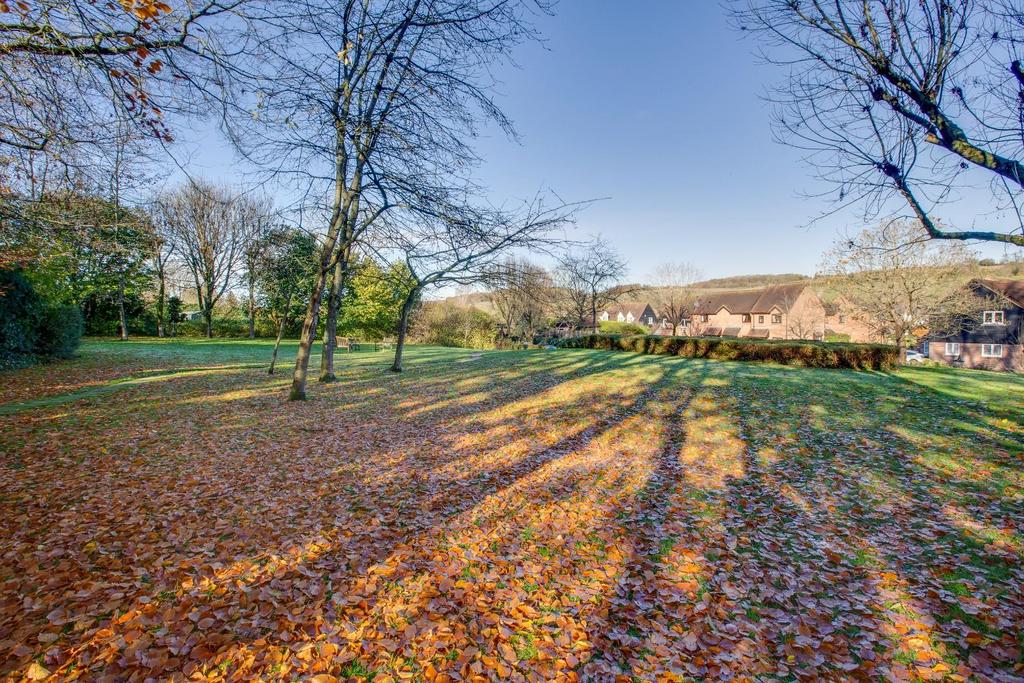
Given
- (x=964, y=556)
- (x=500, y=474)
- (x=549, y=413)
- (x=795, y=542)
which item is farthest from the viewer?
(x=549, y=413)

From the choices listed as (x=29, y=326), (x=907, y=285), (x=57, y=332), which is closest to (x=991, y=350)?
(x=907, y=285)

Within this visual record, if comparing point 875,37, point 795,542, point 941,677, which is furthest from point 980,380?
point 941,677

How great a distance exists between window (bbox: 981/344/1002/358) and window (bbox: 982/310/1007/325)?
6.22 ft

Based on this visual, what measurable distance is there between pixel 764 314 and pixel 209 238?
192 feet

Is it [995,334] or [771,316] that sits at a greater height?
[771,316]

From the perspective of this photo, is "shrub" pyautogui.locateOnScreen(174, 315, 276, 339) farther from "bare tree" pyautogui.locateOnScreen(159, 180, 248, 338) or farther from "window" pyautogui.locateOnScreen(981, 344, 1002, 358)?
"window" pyautogui.locateOnScreen(981, 344, 1002, 358)

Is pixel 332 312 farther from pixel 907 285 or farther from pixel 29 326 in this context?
pixel 907 285

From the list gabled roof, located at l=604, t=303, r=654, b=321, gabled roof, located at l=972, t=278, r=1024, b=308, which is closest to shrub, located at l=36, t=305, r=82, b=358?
gabled roof, located at l=972, t=278, r=1024, b=308

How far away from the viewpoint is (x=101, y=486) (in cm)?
519

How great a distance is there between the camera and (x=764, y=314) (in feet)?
173

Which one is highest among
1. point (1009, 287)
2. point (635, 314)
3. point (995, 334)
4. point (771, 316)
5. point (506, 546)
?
point (1009, 287)

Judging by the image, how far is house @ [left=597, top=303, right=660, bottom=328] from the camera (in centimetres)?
6819

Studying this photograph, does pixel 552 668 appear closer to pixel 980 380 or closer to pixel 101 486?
pixel 101 486

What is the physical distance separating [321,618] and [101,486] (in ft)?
13.6
